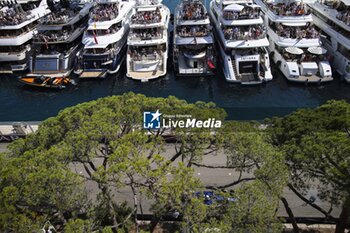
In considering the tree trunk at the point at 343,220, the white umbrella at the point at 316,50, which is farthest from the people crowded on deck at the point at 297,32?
the tree trunk at the point at 343,220

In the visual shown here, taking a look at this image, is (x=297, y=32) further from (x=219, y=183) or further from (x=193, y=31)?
(x=219, y=183)

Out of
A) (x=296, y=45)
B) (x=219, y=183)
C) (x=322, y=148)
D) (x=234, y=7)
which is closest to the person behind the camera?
(x=322, y=148)

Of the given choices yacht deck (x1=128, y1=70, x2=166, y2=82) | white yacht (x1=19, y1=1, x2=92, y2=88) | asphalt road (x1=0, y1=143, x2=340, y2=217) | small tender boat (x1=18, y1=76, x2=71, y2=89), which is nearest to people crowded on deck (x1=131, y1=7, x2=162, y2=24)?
yacht deck (x1=128, y1=70, x2=166, y2=82)

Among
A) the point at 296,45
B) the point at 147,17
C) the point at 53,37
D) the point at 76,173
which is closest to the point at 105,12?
the point at 147,17

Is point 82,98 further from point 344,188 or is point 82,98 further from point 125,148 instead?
point 344,188

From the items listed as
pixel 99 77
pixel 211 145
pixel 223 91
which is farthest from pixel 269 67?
pixel 211 145

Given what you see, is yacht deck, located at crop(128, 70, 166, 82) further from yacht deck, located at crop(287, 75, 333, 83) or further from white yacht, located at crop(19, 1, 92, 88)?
yacht deck, located at crop(287, 75, 333, 83)
